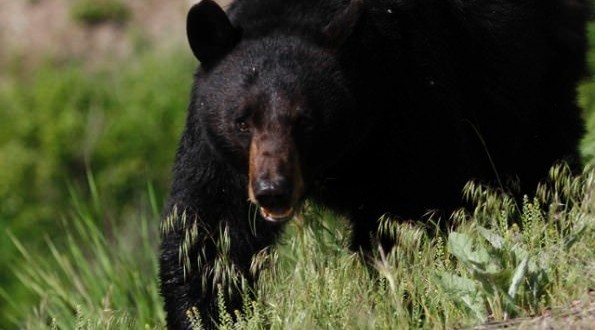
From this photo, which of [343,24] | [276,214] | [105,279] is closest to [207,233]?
[276,214]

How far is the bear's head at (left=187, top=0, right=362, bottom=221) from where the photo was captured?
5113mm

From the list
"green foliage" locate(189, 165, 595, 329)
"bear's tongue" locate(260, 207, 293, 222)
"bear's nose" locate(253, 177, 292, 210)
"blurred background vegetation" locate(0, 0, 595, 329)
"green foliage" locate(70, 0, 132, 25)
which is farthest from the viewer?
"green foliage" locate(70, 0, 132, 25)

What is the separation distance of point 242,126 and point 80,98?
10594 millimetres

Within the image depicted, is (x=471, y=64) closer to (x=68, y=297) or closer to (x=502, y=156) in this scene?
(x=502, y=156)

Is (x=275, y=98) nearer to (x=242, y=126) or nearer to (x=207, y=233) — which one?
(x=242, y=126)

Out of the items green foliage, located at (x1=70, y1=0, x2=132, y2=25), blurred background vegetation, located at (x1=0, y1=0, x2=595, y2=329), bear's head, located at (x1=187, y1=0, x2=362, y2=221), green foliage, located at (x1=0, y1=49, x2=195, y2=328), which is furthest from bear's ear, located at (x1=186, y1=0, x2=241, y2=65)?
green foliage, located at (x1=70, y1=0, x2=132, y2=25)

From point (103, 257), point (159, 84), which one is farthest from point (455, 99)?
point (159, 84)

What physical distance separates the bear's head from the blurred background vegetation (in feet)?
29.5

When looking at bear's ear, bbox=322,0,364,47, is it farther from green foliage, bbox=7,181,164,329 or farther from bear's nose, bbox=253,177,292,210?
green foliage, bbox=7,181,164,329

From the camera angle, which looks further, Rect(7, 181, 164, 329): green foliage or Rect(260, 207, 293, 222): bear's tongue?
Rect(7, 181, 164, 329): green foliage

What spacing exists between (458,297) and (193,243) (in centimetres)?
122

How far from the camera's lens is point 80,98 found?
614 inches

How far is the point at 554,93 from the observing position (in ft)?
22.2

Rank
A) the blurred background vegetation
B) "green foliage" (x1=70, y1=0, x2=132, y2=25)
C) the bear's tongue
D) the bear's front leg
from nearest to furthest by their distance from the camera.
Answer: the bear's tongue < the bear's front leg < the blurred background vegetation < "green foliage" (x1=70, y1=0, x2=132, y2=25)
